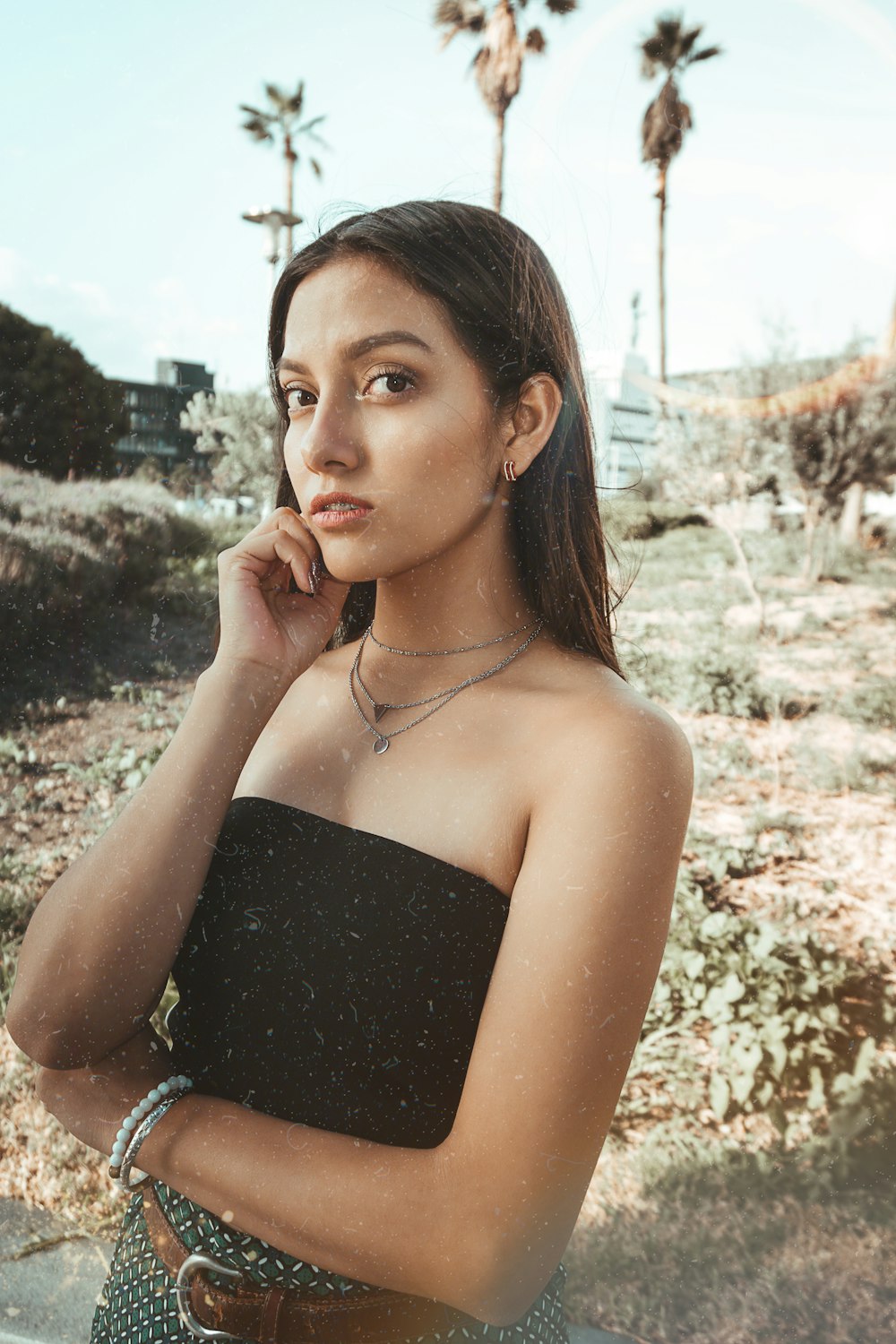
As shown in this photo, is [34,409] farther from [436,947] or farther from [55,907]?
[436,947]

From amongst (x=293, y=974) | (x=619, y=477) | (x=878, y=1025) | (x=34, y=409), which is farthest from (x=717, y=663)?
(x=34, y=409)

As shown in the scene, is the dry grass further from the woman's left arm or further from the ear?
the woman's left arm

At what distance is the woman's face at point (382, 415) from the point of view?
2.99ft

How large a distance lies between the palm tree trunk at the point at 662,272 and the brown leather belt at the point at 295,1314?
5.06ft

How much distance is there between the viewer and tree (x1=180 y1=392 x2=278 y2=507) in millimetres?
1933

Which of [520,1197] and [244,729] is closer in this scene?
[520,1197]

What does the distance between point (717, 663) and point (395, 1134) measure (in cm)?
132

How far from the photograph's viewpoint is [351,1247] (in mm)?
816

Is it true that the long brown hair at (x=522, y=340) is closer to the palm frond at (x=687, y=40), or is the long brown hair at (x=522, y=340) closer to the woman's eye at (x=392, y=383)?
the woman's eye at (x=392, y=383)

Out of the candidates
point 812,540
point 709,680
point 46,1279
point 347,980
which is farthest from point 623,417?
point 46,1279

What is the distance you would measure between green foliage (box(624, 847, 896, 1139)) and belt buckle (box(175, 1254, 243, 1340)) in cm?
117

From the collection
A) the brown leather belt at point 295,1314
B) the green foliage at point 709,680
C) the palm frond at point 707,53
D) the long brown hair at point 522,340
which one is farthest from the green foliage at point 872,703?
the brown leather belt at point 295,1314

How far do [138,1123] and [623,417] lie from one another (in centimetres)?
144

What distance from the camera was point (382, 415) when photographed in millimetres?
915
